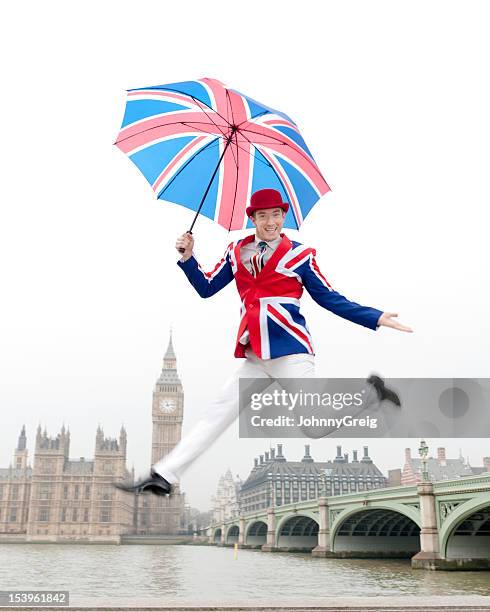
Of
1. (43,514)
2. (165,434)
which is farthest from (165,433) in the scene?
(43,514)

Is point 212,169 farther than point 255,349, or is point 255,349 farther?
point 212,169

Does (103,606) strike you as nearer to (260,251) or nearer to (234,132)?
(260,251)

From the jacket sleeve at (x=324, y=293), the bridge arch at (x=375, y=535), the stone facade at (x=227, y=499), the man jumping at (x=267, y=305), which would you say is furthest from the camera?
the stone facade at (x=227, y=499)

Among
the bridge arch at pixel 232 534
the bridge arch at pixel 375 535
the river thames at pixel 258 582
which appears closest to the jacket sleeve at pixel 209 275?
the river thames at pixel 258 582

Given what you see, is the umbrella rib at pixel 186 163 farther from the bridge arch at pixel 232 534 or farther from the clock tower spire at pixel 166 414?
the clock tower spire at pixel 166 414

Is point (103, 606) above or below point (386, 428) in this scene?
below

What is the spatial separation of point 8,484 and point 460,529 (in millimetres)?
71004

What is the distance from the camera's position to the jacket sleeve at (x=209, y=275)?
149 inches

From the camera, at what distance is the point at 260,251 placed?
12.2ft

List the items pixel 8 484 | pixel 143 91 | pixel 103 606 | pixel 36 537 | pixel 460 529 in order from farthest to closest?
pixel 8 484
pixel 36 537
pixel 460 529
pixel 143 91
pixel 103 606

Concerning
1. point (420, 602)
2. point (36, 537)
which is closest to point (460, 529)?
point (420, 602)

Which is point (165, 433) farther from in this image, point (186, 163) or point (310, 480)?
point (186, 163)

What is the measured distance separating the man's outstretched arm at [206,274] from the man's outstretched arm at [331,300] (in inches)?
18.2

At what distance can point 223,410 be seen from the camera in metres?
3.39
